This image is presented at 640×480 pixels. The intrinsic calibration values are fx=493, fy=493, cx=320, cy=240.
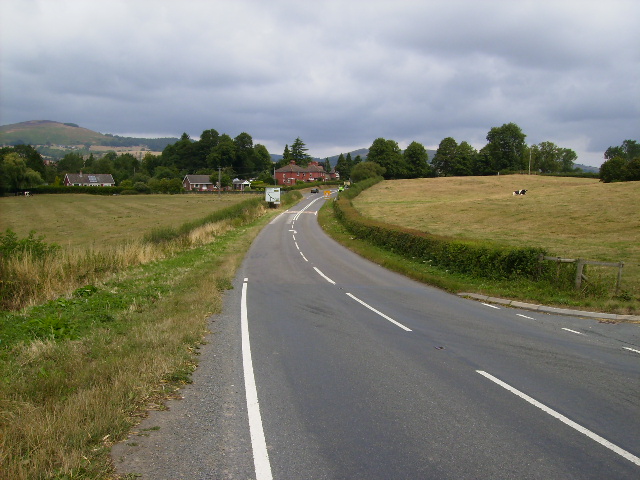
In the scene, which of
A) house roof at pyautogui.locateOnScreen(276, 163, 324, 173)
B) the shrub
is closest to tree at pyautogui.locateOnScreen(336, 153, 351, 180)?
house roof at pyautogui.locateOnScreen(276, 163, 324, 173)

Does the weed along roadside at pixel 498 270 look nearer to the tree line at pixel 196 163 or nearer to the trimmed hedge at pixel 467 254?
the trimmed hedge at pixel 467 254

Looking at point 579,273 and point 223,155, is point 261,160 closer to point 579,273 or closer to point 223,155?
point 223,155

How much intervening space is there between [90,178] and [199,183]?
33538 millimetres

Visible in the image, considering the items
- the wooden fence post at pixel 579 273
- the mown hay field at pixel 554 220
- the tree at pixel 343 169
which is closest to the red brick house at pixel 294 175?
the tree at pixel 343 169

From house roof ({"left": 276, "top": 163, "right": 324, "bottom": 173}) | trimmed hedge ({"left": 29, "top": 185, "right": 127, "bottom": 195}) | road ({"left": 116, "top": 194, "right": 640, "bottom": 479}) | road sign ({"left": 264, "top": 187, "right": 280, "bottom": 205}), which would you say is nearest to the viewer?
road ({"left": 116, "top": 194, "right": 640, "bottom": 479})

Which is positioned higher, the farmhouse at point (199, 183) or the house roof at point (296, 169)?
the house roof at point (296, 169)

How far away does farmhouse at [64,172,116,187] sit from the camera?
149 metres

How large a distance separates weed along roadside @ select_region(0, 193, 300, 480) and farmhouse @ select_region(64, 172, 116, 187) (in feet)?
482

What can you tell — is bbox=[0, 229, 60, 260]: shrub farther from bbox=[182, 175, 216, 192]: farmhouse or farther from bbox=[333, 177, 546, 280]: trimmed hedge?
bbox=[182, 175, 216, 192]: farmhouse

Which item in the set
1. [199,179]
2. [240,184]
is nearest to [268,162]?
[240,184]

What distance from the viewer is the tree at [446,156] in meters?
145

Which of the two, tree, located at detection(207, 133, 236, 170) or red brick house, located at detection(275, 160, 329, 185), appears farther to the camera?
red brick house, located at detection(275, 160, 329, 185)

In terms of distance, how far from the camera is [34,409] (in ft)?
18.1

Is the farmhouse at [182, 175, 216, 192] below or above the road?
above
